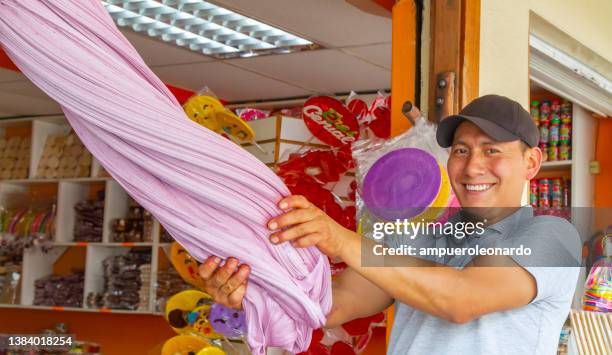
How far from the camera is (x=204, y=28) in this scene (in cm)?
414

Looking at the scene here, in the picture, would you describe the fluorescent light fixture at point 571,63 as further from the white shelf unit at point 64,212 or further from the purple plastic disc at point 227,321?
the white shelf unit at point 64,212

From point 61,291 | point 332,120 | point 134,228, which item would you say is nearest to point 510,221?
point 332,120

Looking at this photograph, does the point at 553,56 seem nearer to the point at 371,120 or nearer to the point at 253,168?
the point at 371,120

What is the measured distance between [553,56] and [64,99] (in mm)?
2469

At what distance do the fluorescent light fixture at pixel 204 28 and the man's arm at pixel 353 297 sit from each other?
232cm

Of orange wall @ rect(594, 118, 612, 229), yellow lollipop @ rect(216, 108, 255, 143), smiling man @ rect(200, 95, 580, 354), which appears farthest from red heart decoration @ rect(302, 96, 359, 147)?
orange wall @ rect(594, 118, 612, 229)

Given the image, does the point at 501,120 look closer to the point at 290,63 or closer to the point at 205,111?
the point at 205,111

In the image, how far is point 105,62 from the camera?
1.25 meters

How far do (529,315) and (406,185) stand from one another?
0.59 m

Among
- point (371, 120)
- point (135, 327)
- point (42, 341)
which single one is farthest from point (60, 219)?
point (371, 120)

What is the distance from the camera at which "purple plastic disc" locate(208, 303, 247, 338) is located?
102 inches

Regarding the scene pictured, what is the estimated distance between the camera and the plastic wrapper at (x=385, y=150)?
2.20m

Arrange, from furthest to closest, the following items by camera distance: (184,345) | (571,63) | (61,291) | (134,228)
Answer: (61,291) → (134,228) → (571,63) → (184,345)

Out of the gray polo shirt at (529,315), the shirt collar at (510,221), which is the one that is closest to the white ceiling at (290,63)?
the shirt collar at (510,221)
